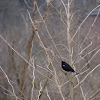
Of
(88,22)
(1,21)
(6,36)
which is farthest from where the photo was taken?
(1,21)

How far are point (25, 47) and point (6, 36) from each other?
1.70 feet

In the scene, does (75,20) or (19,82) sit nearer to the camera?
(19,82)

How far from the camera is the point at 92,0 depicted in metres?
8.08

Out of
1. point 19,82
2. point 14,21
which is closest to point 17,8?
point 14,21

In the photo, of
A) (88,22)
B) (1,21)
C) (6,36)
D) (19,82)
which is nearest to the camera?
(19,82)

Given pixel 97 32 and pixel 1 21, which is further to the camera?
pixel 1 21

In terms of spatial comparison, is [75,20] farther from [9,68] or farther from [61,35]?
[9,68]

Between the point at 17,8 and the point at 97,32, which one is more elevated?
the point at 17,8

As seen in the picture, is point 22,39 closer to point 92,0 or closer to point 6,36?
point 6,36

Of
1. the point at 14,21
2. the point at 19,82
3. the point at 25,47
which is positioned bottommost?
the point at 19,82

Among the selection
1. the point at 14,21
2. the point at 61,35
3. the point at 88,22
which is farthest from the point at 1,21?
the point at 88,22

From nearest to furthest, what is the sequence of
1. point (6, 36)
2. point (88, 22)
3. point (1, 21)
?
1. point (6, 36)
2. point (88, 22)
3. point (1, 21)

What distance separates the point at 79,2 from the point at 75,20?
2.53 feet

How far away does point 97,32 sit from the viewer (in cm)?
757
